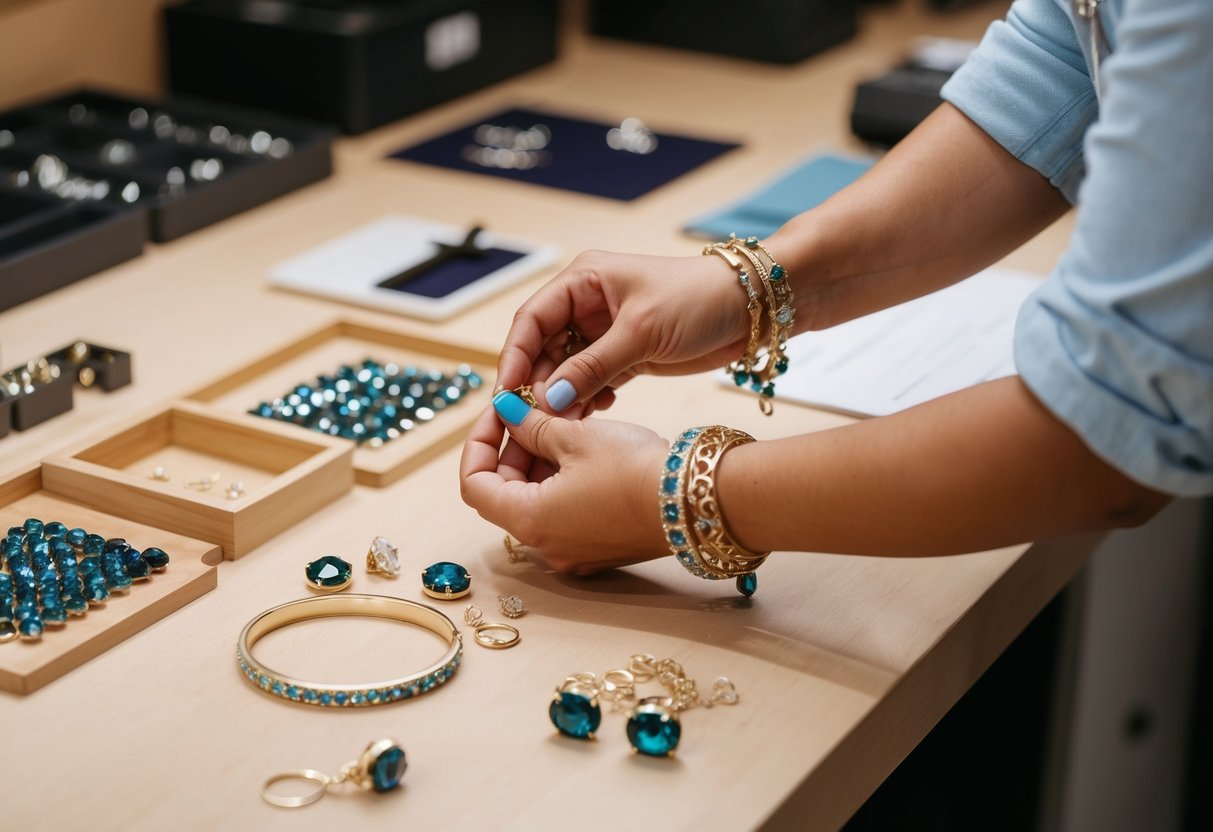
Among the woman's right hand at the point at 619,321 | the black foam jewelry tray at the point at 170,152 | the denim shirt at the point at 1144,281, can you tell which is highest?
the denim shirt at the point at 1144,281

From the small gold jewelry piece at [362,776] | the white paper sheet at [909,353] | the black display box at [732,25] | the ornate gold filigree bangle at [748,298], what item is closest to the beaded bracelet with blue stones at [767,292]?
the ornate gold filigree bangle at [748,298]

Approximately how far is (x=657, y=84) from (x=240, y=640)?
135 centimetres

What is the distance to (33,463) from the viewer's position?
106cm

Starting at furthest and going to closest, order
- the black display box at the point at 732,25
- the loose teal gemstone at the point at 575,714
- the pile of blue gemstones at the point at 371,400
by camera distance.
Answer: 1. the black display box at the point at 732,25
2. the pile of blue gemstones at the point at 371,400
3. the loose teal gemstone at the point at 575,714

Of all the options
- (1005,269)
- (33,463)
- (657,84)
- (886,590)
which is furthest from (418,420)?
(657,84)

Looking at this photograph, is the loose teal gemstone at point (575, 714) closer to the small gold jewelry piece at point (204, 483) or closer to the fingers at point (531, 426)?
the fingers at point (531, 426)

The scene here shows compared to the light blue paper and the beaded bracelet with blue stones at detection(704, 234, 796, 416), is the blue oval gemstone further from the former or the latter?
the light blue paper

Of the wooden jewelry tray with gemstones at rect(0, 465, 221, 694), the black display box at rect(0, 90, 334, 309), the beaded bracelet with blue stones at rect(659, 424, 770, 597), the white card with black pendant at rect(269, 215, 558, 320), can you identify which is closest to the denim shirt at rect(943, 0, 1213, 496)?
the beaded bracelet with blue stones at rect(659, 424, 770, 597)

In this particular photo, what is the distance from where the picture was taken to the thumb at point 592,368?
100cm

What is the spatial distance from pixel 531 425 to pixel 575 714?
0.74 feet

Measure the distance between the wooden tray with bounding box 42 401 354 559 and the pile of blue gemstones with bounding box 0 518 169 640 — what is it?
41mm

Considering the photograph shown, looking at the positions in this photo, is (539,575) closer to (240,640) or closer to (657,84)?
(240,640)

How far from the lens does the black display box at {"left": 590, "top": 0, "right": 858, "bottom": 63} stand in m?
2.12

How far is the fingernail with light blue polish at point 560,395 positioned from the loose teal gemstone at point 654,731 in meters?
0.25
